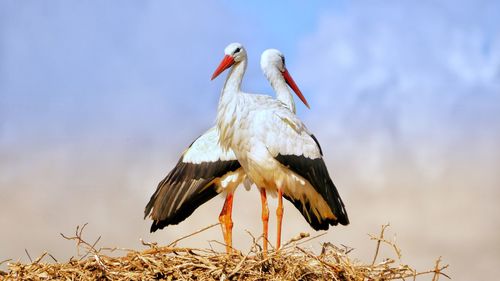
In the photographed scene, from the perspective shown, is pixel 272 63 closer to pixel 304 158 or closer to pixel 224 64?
pixel 224 64

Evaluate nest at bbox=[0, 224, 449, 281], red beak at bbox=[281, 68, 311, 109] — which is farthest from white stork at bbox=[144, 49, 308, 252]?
nest at bbox=[0, 224, 449, 281]

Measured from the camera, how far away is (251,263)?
5.68m

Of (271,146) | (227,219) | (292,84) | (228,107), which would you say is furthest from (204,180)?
(292,84)

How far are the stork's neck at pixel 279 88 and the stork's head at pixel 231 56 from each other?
498mm

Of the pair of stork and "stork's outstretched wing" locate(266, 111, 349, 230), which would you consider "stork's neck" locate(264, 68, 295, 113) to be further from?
"stork's outstretched wing" locate(266, 111, 349, 230)

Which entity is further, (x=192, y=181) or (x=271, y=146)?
(x=192, y=181)

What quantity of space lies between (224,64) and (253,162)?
914 mm

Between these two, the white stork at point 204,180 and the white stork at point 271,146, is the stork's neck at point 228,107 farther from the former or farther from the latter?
the white stork at point 204,180

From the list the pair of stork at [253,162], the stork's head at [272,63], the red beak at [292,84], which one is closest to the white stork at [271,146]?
the pair of stork at [253,162]

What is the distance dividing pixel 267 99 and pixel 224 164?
828 mm

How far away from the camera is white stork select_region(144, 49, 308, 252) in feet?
27.8

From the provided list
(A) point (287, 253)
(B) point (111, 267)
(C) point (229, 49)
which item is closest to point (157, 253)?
(B) point (111, 267)

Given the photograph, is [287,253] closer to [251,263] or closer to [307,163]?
[251,263]

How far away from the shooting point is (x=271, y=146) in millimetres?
7617
